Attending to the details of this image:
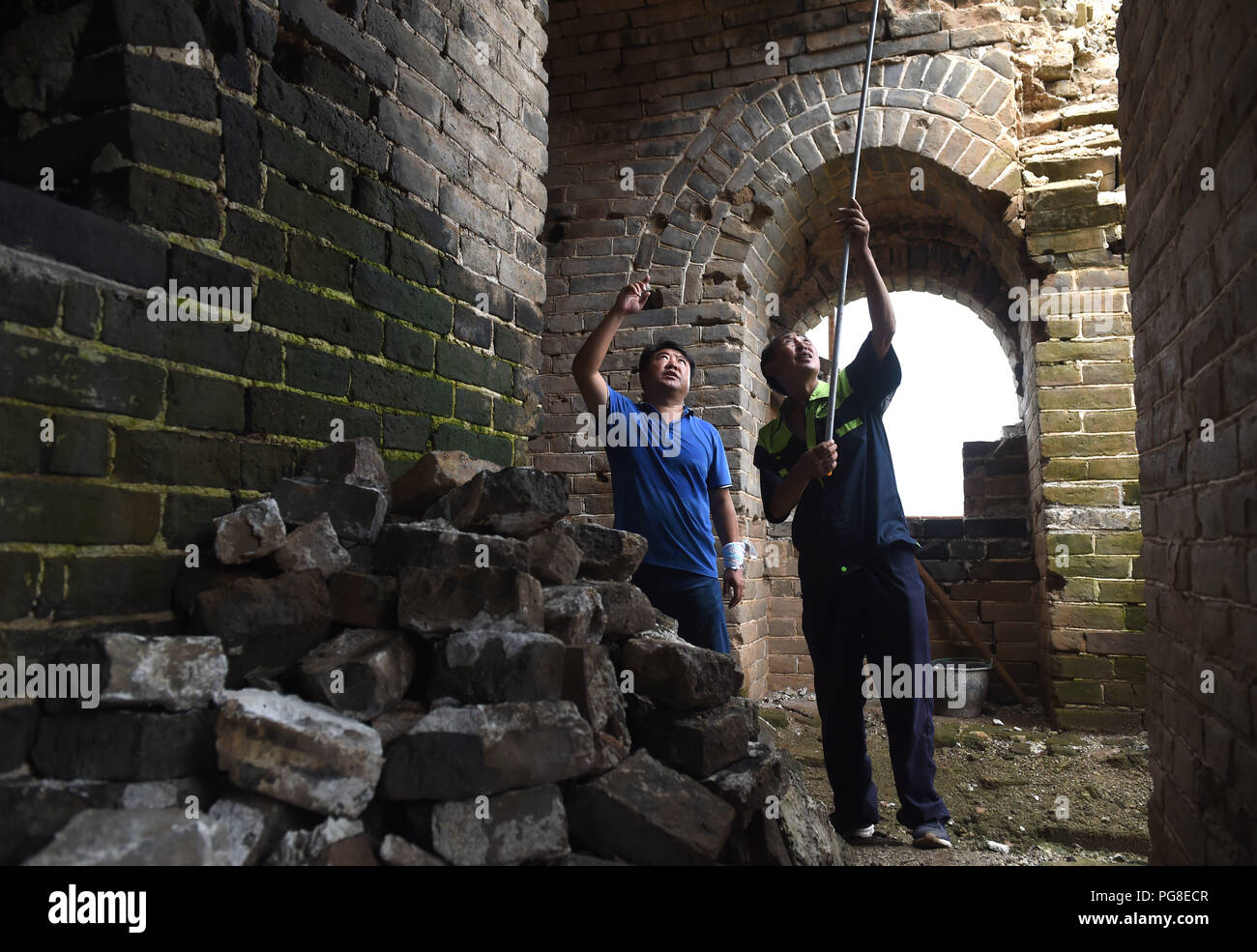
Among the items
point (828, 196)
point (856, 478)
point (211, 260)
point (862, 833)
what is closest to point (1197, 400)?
point (856, 478)

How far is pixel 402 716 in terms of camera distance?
1667 millimetres

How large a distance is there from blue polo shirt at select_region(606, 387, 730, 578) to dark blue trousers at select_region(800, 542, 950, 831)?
0.45 m

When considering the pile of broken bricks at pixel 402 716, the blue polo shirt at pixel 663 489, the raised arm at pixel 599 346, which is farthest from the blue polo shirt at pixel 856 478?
the pile of broken bricks at pixel 402 716

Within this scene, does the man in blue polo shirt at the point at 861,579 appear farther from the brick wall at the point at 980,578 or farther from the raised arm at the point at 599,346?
the brick wall at the point at 980,578

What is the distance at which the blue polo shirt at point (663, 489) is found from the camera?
2.89 metres

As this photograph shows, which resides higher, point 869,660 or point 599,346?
point 599,346

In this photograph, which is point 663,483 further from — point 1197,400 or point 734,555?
point 1197,400

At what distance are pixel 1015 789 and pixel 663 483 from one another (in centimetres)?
229

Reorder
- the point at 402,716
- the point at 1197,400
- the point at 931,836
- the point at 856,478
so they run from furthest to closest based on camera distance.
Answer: the point at 856,478 → the point at 931,836 → the point at 1197,400 → the point at 402,716

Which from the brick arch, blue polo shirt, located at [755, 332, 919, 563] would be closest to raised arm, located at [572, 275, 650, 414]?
blue polo shirt, located at [755, 332, 919, 563]

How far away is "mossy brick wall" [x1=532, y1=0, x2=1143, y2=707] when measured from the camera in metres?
4.79

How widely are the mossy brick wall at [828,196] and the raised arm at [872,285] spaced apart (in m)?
2.31

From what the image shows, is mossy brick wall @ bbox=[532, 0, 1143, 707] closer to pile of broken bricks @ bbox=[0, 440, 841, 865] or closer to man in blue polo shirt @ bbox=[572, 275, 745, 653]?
man in blue polo shirt @ bbox=[572, 275, 745, 653]
